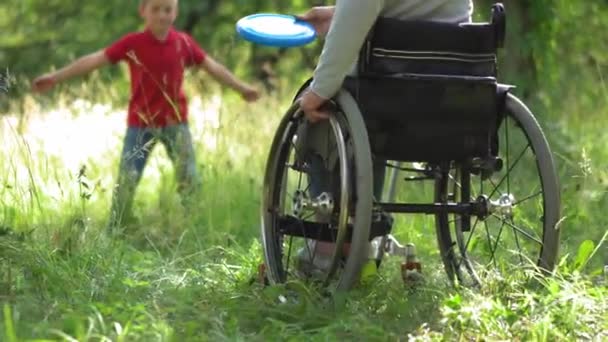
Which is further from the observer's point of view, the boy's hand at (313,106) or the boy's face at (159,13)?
the boy's face at (159,13)

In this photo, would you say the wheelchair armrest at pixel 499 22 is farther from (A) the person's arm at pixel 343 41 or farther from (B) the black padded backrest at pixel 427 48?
(A) the person's arm at pixel 343 41

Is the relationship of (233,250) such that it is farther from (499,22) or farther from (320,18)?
(499,22)

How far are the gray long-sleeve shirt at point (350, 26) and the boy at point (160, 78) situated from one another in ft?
7.18

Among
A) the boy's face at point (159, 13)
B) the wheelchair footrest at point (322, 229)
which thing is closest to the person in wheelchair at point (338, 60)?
the wheelchair footrest at point (322, 229)

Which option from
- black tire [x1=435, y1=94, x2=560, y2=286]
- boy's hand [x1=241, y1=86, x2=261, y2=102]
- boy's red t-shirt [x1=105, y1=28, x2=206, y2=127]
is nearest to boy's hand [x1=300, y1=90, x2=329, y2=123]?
black tire [x1=435, y1=94, x2=560, y2=286]

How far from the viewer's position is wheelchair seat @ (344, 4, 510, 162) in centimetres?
429

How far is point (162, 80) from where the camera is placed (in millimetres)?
6852

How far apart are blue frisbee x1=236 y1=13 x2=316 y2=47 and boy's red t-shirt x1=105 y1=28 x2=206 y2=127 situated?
1.73m

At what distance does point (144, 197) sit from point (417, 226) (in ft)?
5.74

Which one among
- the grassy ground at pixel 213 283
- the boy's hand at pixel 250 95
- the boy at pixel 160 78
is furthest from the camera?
the boy at pixel 160 78

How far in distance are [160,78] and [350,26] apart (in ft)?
9.14

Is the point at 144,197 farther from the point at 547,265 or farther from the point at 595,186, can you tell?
the point at 547,265

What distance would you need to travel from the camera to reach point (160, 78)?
6.86m

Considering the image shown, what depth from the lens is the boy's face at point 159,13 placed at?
6762 millimetres
